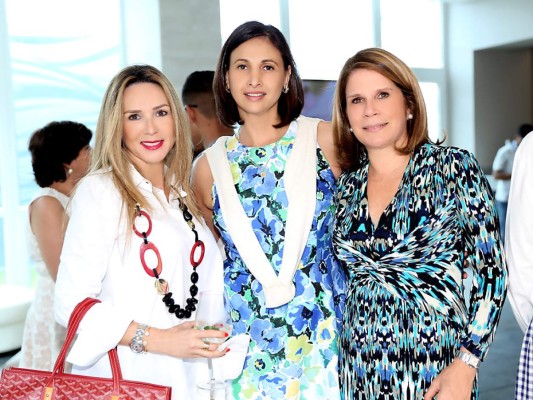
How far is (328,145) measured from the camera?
2354 mm

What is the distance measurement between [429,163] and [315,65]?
32.2ft

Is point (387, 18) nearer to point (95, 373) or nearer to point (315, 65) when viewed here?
point (315, 65)

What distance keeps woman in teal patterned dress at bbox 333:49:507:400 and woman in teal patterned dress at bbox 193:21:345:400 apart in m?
0.14

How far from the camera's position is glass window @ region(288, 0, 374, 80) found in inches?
441

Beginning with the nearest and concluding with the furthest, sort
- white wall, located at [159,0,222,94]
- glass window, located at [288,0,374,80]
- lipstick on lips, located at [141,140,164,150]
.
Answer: lipstick on lips, located at [141,140,164,150] → white wall, located at [159,0,222,94] → glass window, located at [288,0,374,80]

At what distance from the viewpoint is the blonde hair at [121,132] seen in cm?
198

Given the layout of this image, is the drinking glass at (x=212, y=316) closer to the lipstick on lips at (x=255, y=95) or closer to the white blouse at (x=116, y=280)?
the white blouse at (x=116, y=280)

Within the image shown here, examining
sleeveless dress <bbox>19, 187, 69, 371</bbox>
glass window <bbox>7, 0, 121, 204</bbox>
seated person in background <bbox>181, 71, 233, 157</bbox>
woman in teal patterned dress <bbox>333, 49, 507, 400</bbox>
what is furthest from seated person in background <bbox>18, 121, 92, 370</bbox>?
glass window <bbox>7, 0, 121, 204</bbox>

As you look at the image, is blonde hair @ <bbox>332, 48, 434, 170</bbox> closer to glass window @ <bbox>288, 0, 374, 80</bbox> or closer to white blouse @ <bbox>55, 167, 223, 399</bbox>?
white blouse @ <bbox>55, 167, 223, 399</bbox>

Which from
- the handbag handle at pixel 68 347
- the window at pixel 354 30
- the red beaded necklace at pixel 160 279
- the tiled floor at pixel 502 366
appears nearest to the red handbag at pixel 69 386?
the handbag handle at pixel 68 347

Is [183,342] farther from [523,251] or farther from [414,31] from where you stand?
[414,31]

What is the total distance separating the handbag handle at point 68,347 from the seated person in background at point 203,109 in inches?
88.1

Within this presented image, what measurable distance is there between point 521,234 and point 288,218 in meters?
0.73

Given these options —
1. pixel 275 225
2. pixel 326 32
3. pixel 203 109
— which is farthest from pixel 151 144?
pixel 326 32
